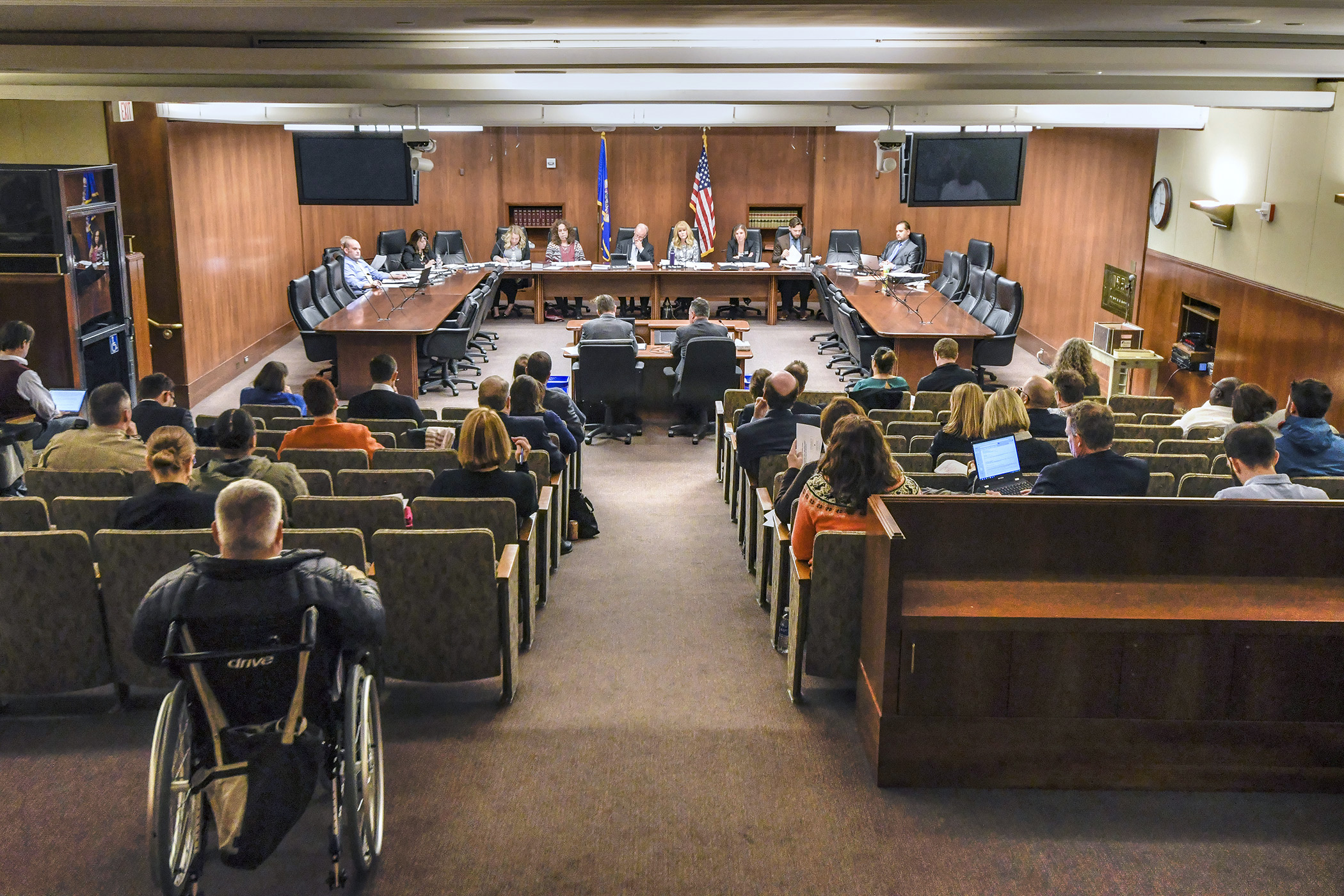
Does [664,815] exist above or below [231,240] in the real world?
below

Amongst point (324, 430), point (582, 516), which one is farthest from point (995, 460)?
point (324, 430)

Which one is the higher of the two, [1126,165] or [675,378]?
[1126,165]

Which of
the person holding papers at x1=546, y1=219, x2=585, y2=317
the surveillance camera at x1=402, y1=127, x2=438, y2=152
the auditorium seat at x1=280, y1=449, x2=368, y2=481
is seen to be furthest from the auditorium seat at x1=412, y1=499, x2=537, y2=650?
the person holding papers at x1=546, y1=219, x2=585, y2=317

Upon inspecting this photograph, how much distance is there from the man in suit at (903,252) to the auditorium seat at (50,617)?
11920 mm

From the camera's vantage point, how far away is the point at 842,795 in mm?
3826

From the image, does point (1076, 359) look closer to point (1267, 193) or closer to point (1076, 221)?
point (1267, 193)

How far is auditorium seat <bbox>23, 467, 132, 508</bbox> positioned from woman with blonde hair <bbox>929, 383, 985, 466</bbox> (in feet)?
12.4

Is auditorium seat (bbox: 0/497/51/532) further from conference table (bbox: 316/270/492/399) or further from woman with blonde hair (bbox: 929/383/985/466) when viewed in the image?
conference table (bbox: 316/270/492/399)

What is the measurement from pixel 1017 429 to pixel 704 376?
382cm

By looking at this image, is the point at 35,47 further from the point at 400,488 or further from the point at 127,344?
the point at 127,344

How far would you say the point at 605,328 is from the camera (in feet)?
31.4

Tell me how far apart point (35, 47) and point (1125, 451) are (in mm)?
5884

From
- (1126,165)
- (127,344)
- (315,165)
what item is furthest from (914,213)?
(127,344)

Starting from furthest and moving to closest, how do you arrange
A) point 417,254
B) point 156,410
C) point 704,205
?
1. point 704,205
2. point 417,254
3. point 156,410
